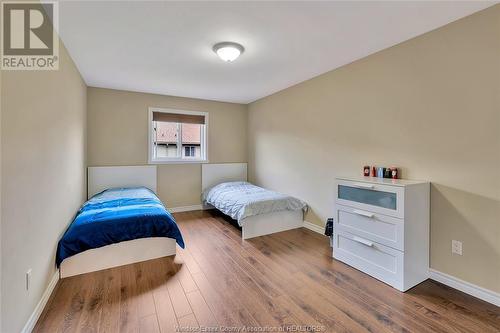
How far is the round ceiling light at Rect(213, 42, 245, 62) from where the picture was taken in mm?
2475

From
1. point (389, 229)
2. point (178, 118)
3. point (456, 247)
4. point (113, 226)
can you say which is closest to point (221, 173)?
point (178, 118)

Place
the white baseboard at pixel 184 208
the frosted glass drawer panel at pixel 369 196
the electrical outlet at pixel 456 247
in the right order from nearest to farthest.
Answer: the electrical outlet at pixel 456 247, the frosted glass drawer panel at pixel 369 196, the white baseboard at pixel 184 208

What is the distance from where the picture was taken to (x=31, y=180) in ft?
5.49

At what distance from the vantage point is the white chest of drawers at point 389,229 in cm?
211

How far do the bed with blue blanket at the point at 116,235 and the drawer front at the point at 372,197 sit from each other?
1931mm

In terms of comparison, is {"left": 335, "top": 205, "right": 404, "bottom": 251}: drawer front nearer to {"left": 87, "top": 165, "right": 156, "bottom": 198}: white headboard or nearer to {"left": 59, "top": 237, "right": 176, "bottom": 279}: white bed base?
{"left": 59, "top": 237, "right": 176, "bottom": 279}: white bed base

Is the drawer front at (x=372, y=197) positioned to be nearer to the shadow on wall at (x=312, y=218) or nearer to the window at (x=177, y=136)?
the shadow on wall at (x=312, y=218)

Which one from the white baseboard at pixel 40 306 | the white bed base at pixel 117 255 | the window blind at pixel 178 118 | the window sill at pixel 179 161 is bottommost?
the white baseboard at pixel 40 306

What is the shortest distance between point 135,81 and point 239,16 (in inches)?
95.8

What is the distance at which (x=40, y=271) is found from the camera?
1836 mm

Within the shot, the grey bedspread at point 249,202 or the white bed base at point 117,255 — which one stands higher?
the grey bedspread at point 249,202

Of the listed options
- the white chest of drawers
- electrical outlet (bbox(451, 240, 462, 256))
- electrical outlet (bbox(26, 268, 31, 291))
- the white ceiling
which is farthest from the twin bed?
electrical outlet (bbox(451, 240, 462, 256))

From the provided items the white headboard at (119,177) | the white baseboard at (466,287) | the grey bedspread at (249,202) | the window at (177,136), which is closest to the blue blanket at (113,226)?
the grey bedspread at (249,202)

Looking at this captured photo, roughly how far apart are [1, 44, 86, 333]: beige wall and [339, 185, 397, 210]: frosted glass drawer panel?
273 cm
